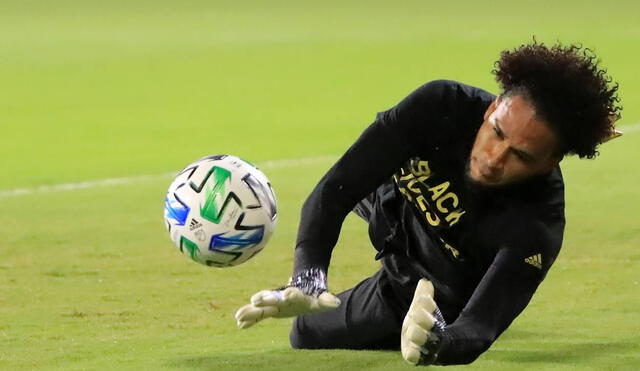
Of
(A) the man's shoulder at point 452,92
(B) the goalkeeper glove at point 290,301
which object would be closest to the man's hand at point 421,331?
(B) the goalkeeper glove at point 290,301

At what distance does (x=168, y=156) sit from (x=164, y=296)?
6.53 m

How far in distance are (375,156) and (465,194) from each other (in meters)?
0.39

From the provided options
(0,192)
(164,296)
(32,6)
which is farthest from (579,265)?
(32,6)

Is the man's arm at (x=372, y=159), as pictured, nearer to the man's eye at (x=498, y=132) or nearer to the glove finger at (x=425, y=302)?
the man's eye at (x=498, y=132)

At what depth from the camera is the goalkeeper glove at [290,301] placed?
4480 mm

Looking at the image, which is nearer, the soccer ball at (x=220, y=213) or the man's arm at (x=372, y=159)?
the man's arm at (x=372, y=159)

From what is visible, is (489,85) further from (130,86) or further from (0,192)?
(0,192)

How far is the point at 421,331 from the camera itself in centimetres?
432

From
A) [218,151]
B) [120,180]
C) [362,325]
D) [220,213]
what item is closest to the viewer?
[220,213]

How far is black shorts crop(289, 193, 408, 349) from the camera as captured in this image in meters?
6.09

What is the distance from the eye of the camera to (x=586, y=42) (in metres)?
25.2

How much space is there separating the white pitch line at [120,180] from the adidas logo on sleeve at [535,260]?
7.25 meters

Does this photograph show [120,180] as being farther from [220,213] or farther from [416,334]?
[416,334]

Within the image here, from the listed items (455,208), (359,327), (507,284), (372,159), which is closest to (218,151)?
(359,327)
